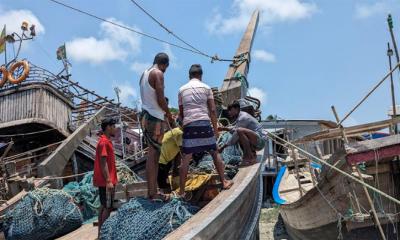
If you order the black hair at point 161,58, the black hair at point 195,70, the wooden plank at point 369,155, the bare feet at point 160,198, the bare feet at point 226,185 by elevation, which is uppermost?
the black hair at point 161,58

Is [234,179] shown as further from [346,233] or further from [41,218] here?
[346,233]

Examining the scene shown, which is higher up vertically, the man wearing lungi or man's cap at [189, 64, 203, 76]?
man's cap at [189, 64, 203, 76]

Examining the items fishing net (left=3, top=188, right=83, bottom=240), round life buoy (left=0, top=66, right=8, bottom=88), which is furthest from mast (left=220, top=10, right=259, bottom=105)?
round life buoy (left=0, top=66, right=8, bottom=88)

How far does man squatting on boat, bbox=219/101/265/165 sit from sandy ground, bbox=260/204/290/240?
666 cm

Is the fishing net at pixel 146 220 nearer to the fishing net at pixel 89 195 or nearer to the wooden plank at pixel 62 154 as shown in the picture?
the fishing net at pixel 89 195

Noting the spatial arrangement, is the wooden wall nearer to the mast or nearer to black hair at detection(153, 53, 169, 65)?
the mast

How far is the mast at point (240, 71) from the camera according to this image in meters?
10.7

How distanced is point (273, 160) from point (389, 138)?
38.5ft

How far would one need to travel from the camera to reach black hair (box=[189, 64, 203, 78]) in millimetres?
4742

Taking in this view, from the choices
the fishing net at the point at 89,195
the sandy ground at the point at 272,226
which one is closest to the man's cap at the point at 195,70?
the fishing net at the point at 89,195

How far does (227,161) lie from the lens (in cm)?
617

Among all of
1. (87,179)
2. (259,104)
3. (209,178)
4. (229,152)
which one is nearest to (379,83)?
(229,152)

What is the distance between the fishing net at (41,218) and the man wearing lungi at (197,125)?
8.98 ft

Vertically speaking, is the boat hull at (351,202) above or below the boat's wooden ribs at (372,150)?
below
